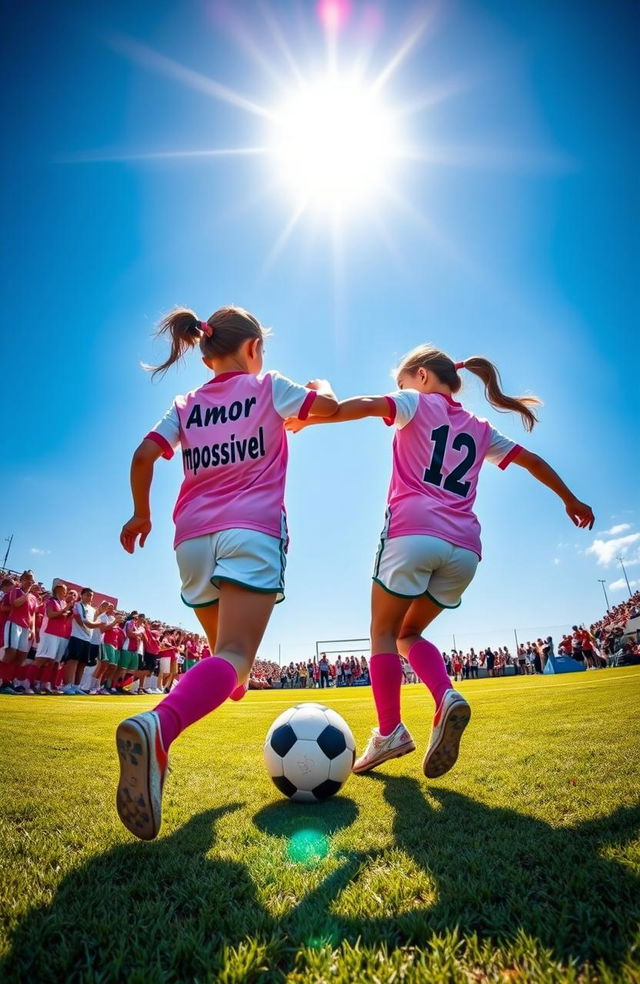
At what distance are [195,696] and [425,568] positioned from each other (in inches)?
62.9

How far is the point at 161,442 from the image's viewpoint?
287 centimetres

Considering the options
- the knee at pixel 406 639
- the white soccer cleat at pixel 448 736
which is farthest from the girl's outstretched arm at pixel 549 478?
the white soccer cleat at pixel 448 736

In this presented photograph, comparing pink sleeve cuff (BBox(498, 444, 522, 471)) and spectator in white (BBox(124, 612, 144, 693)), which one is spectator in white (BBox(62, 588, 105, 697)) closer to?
spectator in white (BBox(124, 612, 144, 693))

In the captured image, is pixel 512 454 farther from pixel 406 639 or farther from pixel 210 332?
pixel 210 332

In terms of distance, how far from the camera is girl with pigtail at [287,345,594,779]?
3090 millimetres

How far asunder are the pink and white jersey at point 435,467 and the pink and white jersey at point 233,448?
83 cm

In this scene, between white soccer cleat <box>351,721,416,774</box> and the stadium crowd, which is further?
the stadium crowd

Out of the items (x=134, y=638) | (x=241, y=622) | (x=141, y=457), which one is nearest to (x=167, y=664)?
(x=134, y=638)

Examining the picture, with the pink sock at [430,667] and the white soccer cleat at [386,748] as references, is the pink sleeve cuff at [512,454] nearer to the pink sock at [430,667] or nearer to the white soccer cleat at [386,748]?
the pink sock at [430,667]

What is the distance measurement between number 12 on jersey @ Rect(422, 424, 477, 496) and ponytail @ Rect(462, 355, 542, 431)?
2.24 ft

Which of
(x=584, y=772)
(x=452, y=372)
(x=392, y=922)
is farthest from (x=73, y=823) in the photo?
(x=452, y=372)

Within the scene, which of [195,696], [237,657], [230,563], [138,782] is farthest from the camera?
[230,563]

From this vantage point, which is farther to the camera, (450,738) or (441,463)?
(441,463)

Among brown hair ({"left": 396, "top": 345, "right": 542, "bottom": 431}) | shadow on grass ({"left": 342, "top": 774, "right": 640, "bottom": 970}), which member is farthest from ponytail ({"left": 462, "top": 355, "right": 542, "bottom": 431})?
shadow on grass ({"left": 342, "top": 774, "right": 640, "bottom": 970})
